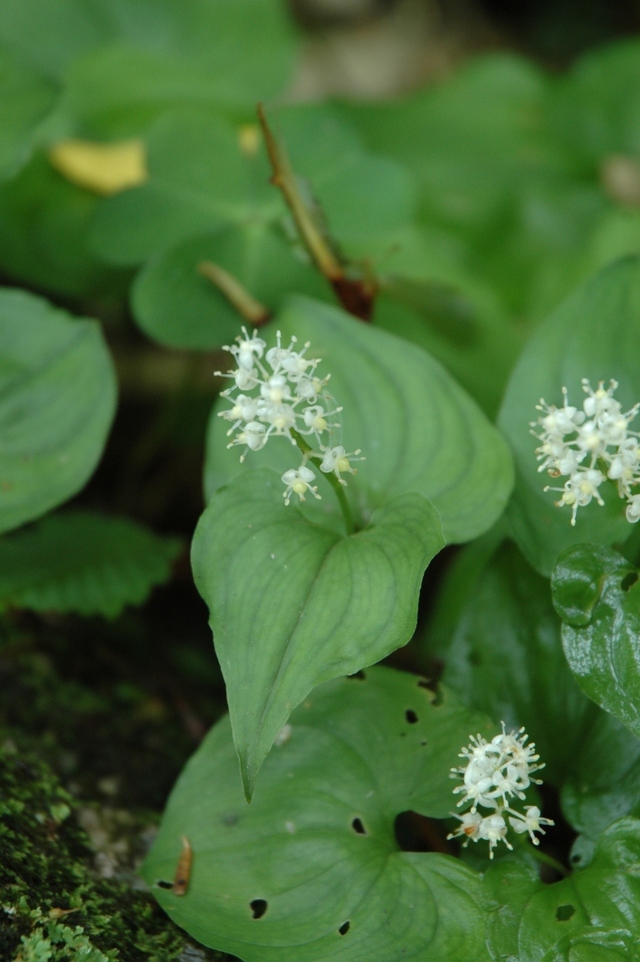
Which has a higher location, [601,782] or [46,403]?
[46,403]

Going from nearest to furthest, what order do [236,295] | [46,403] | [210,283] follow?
[46,403], [236,295], [210,283]

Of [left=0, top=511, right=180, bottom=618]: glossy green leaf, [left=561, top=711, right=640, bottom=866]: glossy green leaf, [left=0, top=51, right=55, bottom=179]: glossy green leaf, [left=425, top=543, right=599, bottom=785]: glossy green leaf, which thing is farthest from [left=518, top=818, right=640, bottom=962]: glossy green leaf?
[left=0, top=51, right=55, bottom=179]: glossy green leaf

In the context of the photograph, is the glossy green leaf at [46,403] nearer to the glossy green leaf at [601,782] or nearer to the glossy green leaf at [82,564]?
the glossy green leaf at [82,564]

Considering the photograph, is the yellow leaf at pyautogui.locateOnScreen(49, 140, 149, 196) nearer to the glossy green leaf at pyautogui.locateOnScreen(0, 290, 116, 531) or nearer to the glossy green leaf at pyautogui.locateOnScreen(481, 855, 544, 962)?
the glossy green leaf at pyautogui.locateOnScreen(0, 290, 116, 531)

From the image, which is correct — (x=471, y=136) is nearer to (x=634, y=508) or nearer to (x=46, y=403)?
(x=46, y=403)

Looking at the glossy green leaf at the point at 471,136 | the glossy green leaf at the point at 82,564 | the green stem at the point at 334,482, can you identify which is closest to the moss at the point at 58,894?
the glossy green leaf at the point at 82,564

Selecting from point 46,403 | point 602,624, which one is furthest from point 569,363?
point 46,403

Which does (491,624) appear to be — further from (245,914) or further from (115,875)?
(115,875)
